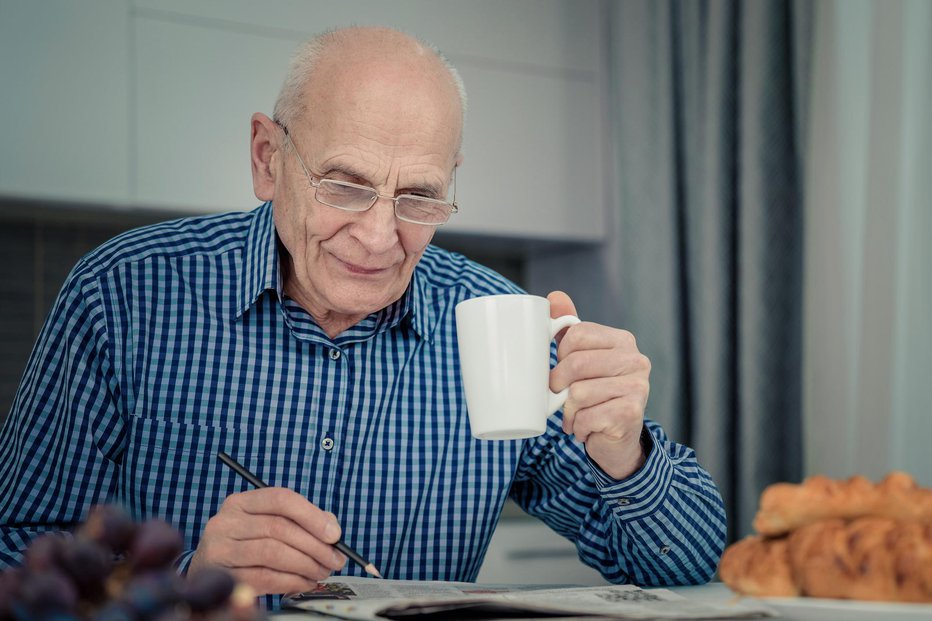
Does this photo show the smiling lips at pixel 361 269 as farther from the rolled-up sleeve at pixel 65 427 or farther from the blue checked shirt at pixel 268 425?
the rolled-up sleeve at pixel 65 427

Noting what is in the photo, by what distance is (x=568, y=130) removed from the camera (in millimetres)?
2914

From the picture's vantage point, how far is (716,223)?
8.14 feet

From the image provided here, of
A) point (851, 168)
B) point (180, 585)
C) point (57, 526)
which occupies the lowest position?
point (57, 526)

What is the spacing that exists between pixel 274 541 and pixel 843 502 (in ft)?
1.51

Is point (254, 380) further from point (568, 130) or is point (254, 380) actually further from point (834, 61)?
point (568, 130)

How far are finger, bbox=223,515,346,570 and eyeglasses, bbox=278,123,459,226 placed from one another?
449mm

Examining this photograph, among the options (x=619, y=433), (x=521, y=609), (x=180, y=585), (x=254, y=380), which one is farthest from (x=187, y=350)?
(x=180, y=585)

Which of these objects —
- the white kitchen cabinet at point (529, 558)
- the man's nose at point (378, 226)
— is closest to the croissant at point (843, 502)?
the man's nose at point (378, 226)

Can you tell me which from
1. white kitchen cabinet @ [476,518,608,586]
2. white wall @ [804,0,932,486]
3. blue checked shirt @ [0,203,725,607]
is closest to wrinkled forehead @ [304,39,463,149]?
blue checked shirt @ [0,203,725,607]

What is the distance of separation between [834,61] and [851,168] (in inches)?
9.4

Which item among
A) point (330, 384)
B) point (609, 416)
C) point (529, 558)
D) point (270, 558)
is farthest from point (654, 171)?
point (270, 558)

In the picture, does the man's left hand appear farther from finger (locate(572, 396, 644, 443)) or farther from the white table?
the white table

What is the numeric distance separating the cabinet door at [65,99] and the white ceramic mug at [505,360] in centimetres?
177

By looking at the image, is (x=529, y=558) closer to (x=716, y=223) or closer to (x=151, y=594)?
(x=716, y=223)
